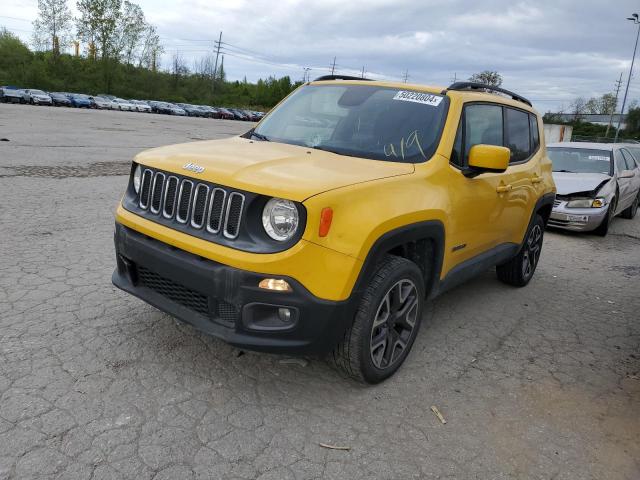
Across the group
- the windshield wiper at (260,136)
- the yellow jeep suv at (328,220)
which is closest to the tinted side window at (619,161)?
the yellow jeep suv at (328,220)

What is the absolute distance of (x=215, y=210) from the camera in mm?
2811

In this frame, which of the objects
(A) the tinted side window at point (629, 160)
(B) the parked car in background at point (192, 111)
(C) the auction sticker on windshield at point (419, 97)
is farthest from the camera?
(B) the parked car in background at point (192, 111)

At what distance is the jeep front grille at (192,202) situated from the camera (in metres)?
2.74

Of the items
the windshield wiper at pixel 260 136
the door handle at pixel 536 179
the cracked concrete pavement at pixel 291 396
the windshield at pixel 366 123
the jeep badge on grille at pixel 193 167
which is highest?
the windshield at pixel 366 123

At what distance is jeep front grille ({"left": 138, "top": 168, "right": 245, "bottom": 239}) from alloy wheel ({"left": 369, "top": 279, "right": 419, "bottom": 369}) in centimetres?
99

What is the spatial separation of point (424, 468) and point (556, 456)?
0.75 meters

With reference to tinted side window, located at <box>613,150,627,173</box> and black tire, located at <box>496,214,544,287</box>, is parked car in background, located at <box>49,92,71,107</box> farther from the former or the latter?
black tire, located at <box>496,214,544,287</box>

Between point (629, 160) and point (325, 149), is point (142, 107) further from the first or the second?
point (325, 149)

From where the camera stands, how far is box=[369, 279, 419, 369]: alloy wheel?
3125mm

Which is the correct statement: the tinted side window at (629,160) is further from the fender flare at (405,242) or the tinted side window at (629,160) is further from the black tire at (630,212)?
the fender flare at (405,242)

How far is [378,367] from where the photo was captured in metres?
3.18

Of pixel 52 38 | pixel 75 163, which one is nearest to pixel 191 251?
pixel 75 163

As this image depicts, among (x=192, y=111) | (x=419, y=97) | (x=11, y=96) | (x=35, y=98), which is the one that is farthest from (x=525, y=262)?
(x=192, y=111)

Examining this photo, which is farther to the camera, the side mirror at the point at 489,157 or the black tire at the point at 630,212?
the black tire at the point at 630,212
